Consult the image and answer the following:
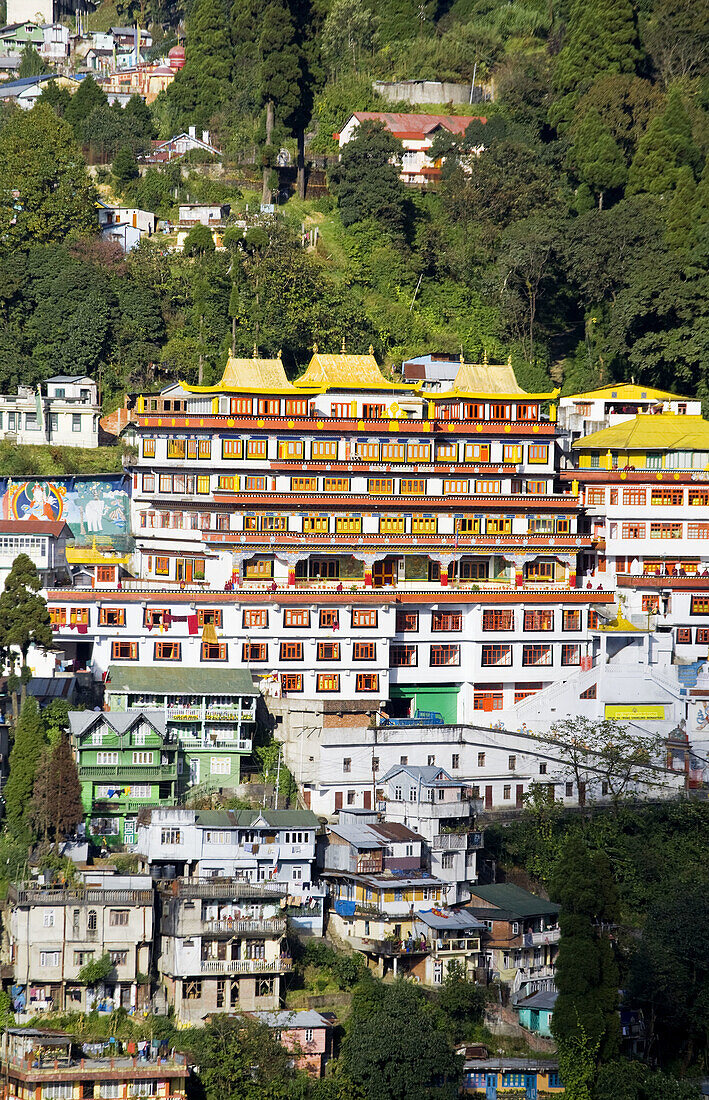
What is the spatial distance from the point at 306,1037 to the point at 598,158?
53399 mm

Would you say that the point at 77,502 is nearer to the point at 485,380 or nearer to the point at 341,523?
the point at 341,523

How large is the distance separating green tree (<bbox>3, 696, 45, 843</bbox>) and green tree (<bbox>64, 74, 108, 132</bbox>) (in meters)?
51.9

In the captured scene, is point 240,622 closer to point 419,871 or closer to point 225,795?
point 225,795

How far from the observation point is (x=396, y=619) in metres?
68.2

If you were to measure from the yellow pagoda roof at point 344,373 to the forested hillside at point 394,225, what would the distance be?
1008cm

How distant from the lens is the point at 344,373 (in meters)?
74.6

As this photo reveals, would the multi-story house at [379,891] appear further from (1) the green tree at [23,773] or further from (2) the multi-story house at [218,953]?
(1) the green tree at [23,773]

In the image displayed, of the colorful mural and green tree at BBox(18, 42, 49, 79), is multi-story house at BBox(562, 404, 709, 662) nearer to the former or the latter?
the colorful mural

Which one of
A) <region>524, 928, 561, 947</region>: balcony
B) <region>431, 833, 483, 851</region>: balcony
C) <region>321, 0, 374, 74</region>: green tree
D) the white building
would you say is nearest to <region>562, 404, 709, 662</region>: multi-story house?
Result: <region>431, 833, 483, 851</region>: balcony

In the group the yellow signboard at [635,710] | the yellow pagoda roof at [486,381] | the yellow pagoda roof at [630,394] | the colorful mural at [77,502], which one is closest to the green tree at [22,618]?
the colorful mural at [77,502]

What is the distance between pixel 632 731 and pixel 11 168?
134ft

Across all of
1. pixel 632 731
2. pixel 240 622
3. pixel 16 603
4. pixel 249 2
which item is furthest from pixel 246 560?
pixel 249 2

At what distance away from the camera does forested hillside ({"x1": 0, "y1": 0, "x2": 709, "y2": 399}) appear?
281ft

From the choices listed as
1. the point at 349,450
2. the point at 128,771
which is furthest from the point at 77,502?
the point at 128,771
